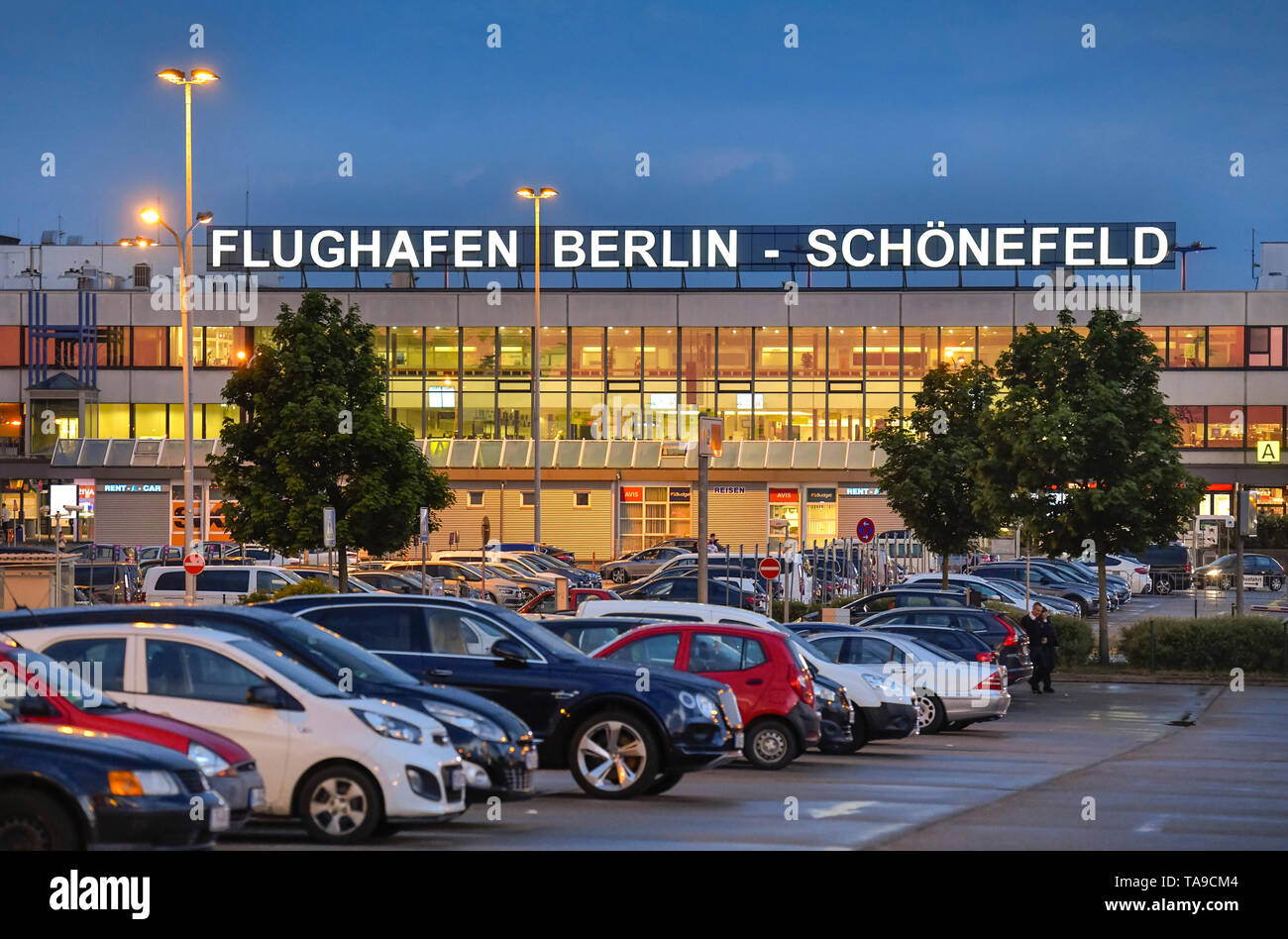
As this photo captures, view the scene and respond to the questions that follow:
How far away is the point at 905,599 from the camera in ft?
117

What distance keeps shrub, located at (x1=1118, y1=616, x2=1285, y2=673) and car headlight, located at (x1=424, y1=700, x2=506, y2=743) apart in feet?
81.5

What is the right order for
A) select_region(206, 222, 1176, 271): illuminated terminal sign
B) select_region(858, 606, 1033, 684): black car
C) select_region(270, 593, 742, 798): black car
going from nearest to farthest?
select_region(270, 593, 742, 798): black car → select_region(858, 606, 1033, 684): black car → select_region(206, 222, 1176, 271): illuminated terminal sign

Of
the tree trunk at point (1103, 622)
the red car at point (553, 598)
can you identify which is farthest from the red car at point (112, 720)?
the tree trunk at point (1103, 622)

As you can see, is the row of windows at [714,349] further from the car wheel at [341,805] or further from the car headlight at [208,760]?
the car headlight at [208,760]

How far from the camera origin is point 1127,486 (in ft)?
113

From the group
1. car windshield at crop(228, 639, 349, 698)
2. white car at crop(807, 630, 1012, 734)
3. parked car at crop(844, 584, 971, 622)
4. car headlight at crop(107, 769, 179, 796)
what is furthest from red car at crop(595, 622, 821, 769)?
parked car at crop(844, 584, 971, 622)

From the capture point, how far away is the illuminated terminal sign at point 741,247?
70.0 metres

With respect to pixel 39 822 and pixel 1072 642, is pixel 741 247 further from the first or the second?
pixel 39 822

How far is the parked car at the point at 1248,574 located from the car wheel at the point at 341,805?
55312 mm

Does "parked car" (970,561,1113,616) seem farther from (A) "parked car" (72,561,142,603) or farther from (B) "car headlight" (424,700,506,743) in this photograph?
(B) "car headlight" (424,700,506,743)

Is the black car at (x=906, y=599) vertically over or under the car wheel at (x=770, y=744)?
over

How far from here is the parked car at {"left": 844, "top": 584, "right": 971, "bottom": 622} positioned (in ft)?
117
